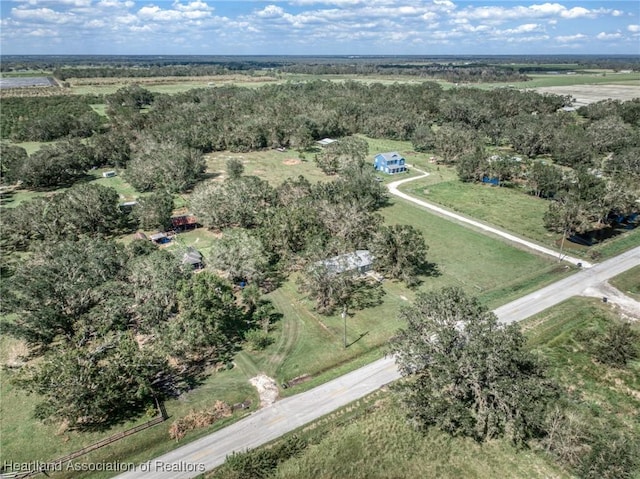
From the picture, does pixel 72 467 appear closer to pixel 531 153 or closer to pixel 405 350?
pixel 405 350

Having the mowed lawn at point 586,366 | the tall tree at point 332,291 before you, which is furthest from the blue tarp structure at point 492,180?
the tall tree at point 332,291

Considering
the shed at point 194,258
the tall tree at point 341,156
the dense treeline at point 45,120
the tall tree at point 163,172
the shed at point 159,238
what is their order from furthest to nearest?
the dense treeline at point 45,120, the tall tree at point 341,156, the tall tree at point 163,172, the shed at point 159,238, the shed at point 194,258

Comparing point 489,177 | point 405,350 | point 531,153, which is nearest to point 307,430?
point 405,350

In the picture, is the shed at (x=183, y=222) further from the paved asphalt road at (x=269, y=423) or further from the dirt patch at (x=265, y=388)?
the paved asphalt road at (x=269, y=423)

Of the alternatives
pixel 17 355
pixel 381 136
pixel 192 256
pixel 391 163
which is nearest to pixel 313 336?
pixel 192 256

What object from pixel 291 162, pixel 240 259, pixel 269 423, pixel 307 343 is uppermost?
pixel 291 162

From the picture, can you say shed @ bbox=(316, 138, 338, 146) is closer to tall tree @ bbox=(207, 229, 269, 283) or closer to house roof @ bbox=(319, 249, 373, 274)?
house roof @ bbox=(319, 249, 373, 274)

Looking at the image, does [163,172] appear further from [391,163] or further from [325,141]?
[325,141]

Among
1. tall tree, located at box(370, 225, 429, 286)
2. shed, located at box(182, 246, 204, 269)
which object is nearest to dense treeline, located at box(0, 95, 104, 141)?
shed, located at box(182, 246, 204, 269)
